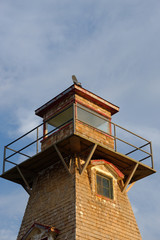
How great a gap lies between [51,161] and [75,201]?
3.33 metres

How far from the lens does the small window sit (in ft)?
72.8

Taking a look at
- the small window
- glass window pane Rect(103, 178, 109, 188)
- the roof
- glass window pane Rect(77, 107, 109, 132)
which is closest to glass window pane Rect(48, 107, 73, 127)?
glass window pane Rect(77, 107, 109, 132)

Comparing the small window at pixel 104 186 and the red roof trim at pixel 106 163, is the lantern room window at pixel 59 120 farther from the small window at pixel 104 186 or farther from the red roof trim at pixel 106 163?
the small window at pixel 104 186

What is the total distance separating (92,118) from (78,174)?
143 inches

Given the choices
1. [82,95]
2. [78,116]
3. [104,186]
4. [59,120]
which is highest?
[82,95]

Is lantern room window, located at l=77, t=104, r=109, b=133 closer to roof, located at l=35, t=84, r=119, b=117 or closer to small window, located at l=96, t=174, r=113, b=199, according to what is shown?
roof, located at l=35, t=84, r=119, b=117

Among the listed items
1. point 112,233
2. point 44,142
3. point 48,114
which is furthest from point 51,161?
point 112,233

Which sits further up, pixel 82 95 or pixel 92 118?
pixel 82 95

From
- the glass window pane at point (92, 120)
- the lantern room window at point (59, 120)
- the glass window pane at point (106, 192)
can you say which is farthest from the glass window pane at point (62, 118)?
the glass window pane at point (106, 192)

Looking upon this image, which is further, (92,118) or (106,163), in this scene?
(92,118)

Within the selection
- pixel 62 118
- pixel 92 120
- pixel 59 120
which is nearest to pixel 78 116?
pixel 92 120

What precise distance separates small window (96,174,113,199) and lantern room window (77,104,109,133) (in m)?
2.55

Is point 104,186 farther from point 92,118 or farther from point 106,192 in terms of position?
point 92,118

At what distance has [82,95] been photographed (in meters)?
23.7
